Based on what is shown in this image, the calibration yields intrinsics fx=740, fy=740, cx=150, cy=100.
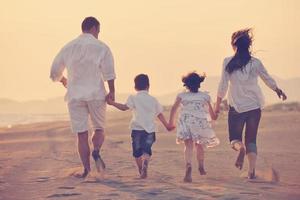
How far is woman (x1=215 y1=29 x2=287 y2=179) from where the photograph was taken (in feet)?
28.8

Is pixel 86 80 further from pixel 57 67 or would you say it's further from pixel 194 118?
pixel 194 118

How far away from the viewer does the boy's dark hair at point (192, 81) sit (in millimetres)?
8860

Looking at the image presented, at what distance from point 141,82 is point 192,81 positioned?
0.69 meters

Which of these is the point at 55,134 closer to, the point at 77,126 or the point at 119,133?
the point at 119,133

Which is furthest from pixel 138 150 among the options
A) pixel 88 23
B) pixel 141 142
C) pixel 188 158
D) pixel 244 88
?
pixel 88 23

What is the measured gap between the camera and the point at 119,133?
19250 millimetres

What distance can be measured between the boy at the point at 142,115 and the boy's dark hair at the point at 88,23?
2.79 feet

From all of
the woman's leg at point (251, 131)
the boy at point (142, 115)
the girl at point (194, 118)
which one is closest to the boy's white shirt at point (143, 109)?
Result: the boy at point (142, 115)

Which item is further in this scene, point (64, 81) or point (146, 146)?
point (64, 81)

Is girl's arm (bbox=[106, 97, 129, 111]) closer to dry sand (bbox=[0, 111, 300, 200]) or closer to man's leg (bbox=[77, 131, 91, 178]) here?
man's leg (bbox=[77, 131, 91, 178])

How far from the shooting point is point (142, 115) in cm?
909

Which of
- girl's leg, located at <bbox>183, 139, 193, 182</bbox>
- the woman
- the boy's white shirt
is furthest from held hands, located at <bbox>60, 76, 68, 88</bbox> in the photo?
the woman

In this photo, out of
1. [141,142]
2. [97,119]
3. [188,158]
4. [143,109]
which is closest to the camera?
[188,158]

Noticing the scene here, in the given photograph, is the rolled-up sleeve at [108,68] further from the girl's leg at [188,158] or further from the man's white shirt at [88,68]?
the girl's leg at [188,158]
